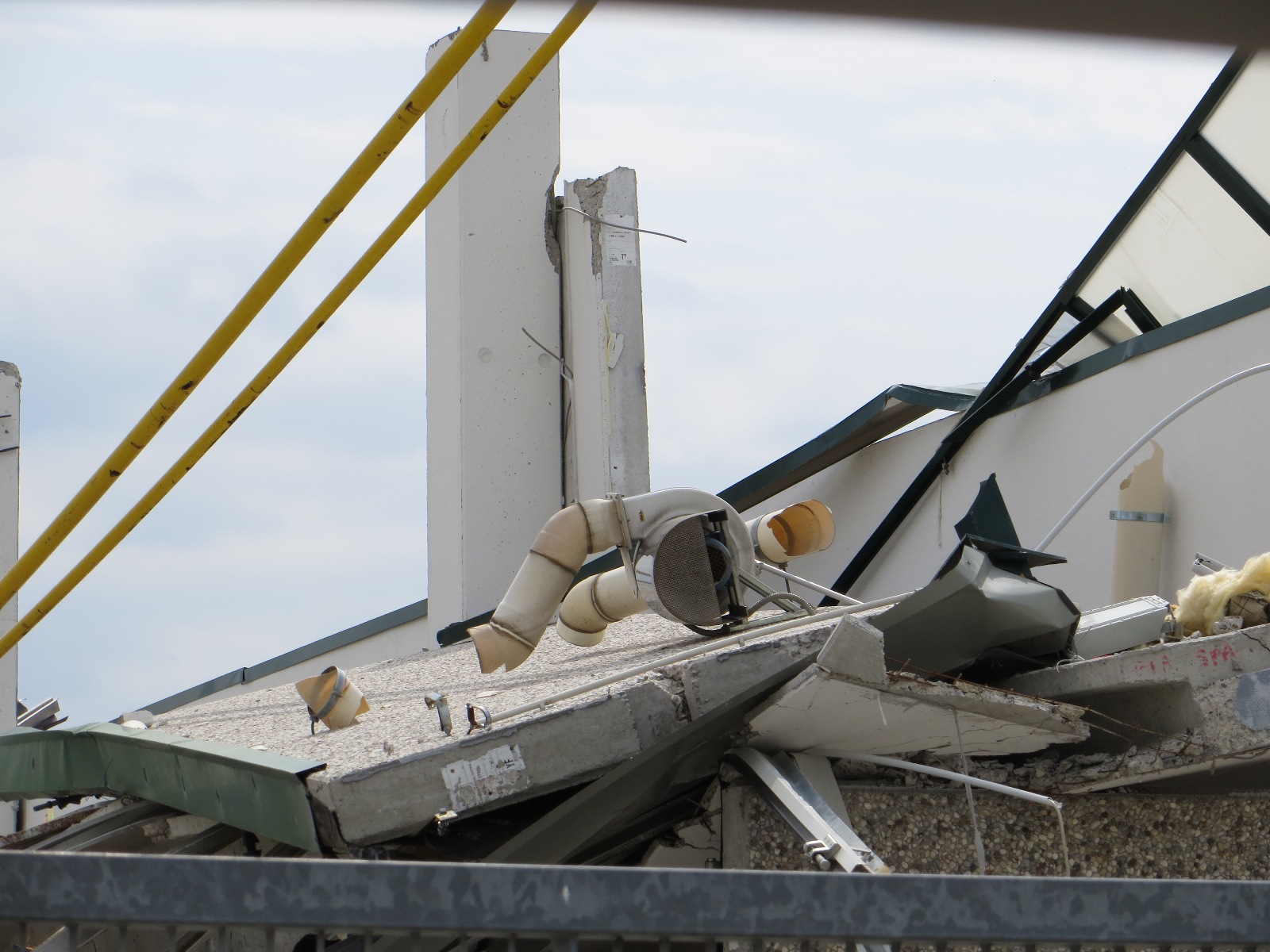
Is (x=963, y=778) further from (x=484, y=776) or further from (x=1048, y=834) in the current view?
(x=484, y=776)

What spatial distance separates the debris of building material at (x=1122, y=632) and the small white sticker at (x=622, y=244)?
8.70 meters

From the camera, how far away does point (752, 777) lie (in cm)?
397

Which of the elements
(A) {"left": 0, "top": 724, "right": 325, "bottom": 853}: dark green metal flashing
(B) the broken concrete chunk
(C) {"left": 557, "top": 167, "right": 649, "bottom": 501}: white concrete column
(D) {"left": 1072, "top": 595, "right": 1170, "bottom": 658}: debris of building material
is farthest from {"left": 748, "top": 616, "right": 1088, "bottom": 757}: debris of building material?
(C) {"left": 557, "top": 167, "right": 649, "bottom": 501}: white concrete column

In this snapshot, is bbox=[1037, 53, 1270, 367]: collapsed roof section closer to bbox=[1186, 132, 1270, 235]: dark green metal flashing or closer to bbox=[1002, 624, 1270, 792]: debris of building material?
bbox=[1186, 132, 1270, 235]: dark green metal flashing

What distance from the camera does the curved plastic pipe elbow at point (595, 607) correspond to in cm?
603

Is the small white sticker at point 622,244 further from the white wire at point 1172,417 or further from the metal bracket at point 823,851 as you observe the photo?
the metal bracket at point 823,851

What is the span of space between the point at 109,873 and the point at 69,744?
3.76 meters

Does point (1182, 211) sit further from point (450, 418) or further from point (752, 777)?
point (450, 418)

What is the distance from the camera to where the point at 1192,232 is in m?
7.53

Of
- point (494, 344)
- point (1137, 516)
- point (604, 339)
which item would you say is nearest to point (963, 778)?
point (1137, 516)

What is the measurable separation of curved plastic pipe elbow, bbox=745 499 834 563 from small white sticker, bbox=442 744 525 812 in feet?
7.75

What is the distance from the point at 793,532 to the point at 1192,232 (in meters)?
3.18

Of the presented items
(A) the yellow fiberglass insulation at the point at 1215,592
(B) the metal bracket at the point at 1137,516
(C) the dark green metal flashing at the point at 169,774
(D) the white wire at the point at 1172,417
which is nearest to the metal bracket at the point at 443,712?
(C) the dark green metal flashing at the point at 169,774

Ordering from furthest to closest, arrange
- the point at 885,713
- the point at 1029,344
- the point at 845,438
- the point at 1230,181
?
the point at 845,438
the point at 1029,344
the point at 1230,181
the point at 885,713
